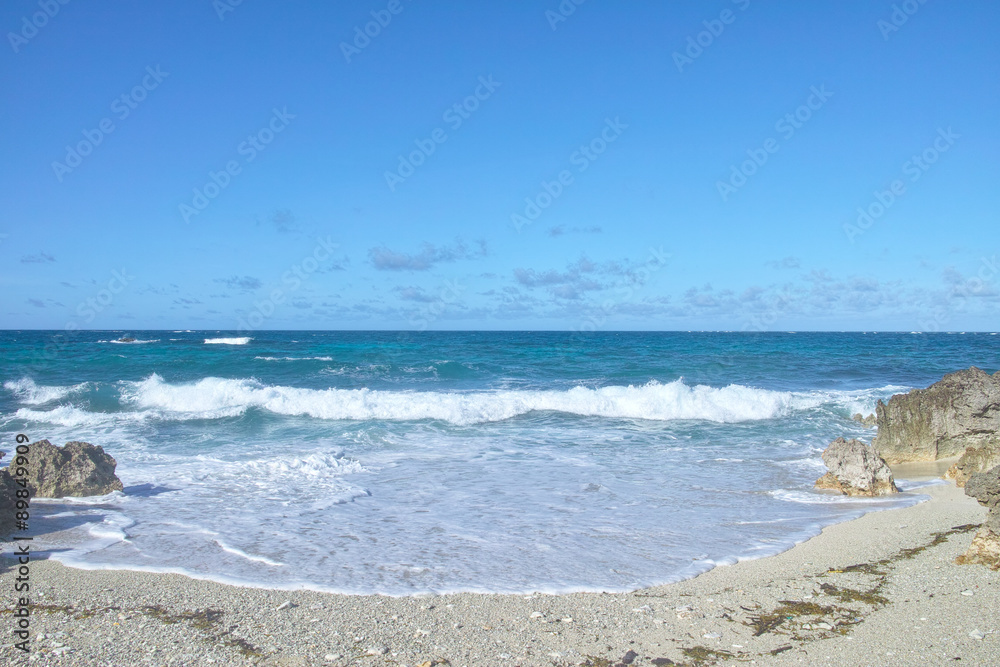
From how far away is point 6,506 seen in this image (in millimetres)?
6832

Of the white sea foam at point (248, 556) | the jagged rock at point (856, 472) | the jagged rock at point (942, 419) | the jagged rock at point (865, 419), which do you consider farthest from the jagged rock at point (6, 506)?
the jagged rock at point (865, 419)

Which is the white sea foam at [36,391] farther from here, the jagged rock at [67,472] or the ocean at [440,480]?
the jagged rock at [67,472]

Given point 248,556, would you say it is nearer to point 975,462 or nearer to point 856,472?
point 856,472

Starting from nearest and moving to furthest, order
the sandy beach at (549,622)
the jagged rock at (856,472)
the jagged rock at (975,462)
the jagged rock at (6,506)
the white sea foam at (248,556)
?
the sandy beach at (549,622) → the white sea foam at (248,556) → the jagged rock at (6,506) → the jagged rock at (856,472) → the jagged rock at (975,462)

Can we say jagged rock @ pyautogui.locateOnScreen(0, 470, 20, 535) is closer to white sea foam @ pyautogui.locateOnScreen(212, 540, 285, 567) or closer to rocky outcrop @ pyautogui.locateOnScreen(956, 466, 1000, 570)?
white sea foam @ pyautogui.locateOnScreen(212, 540, 285, 567)

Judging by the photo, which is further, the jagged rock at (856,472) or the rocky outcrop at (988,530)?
the jagged rock at (856,472)

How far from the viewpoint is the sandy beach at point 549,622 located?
13.5 feet

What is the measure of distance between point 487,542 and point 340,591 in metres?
1.91

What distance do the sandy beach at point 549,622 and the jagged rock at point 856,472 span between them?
324 cm

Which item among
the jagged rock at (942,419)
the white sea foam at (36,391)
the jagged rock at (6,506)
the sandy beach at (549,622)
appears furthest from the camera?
the white sea foam at (36,391)

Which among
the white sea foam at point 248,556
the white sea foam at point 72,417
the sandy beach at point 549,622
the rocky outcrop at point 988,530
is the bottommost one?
the white sea foam at point 72,417

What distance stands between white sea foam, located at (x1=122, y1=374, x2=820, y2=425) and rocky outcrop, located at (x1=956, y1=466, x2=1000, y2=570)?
1137 cm

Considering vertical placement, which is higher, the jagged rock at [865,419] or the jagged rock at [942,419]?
the jagged rock at [942,419]

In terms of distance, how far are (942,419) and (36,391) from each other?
25.4 metres
